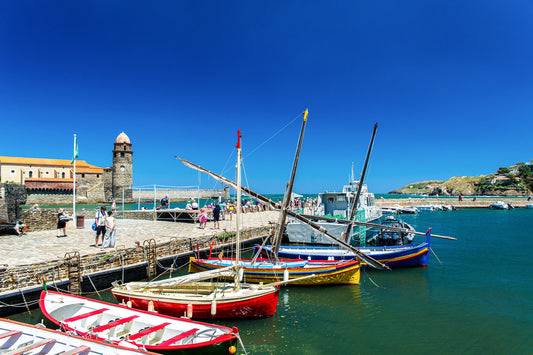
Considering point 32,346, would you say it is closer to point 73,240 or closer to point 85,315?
point 85,315

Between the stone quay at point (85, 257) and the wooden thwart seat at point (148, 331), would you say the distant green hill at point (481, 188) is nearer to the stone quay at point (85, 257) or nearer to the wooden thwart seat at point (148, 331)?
the stone quay at point (85, 257)

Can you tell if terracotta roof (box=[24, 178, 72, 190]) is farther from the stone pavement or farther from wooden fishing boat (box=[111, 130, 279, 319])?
wooden fishing boat (box=[111, 130, 279, 319])

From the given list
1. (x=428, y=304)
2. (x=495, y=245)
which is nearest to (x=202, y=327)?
(x=428, y=304)

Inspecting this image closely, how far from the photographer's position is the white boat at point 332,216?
24650mm

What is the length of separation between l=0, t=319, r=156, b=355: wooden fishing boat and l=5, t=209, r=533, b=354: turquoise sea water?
3.44 metres

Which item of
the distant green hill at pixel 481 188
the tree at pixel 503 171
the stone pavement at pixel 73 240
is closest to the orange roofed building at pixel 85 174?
the stone pavement at pixel 73 240

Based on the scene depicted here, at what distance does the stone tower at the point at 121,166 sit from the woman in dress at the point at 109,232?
7669cm

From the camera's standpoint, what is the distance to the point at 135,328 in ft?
28.1

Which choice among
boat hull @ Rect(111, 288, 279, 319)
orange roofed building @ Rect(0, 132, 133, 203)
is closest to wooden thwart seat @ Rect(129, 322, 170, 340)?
boat hull @ Rect(111, 288, 279, 319)

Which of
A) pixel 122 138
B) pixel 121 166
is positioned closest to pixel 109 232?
pixel 121 166

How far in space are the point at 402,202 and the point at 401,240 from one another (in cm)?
6968

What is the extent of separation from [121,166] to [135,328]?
8812 cm

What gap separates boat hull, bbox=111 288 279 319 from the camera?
1027cm

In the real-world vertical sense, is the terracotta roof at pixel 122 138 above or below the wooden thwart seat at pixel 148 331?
above
